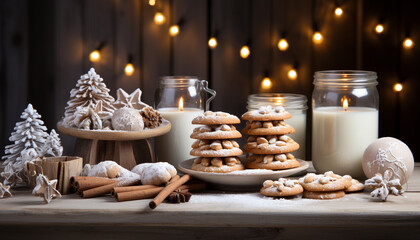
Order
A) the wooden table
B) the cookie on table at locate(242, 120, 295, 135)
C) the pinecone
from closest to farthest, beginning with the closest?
1. the wooden table
2. the cookie on table at locate(242, 120, 295, 135)
3. the pinecone

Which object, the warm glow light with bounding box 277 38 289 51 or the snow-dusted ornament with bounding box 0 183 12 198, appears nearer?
the snow-dusted ornament with bounding box 0 183 12 198

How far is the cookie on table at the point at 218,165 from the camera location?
4.45ft

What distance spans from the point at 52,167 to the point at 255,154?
53 cm

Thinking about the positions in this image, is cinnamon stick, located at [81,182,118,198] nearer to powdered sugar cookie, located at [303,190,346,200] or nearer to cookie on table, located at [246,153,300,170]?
cookie on table, located at [246,153,300,170]

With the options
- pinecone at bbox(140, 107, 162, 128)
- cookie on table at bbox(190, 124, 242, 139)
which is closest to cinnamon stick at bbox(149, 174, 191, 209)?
cookie on table at bbox(190, 124, 242, 139)

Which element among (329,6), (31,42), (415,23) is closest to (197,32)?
(329,6)

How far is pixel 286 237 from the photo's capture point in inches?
55.1

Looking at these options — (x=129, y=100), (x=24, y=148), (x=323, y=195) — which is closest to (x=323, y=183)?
(x=323, y=195)

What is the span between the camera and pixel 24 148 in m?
1.48

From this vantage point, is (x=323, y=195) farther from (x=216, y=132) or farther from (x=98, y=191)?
(x=98, y=191)

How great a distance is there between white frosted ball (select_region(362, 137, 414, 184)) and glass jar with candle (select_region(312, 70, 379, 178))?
0.44ft

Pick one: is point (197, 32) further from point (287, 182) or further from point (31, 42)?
point (287, 182)

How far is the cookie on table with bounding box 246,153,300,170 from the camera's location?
137 centimetres

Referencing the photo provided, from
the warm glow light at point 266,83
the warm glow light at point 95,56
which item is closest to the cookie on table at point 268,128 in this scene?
the warm glow light at point 266,83
